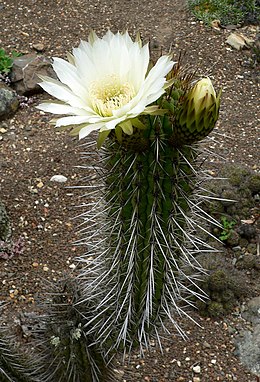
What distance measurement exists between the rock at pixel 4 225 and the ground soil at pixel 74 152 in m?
0.08

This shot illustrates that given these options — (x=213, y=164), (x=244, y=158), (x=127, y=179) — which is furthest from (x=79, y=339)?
(x=244, y=158)

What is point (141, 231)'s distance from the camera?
6.84 feet

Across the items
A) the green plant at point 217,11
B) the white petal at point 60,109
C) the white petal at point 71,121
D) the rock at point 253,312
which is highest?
the white petal at point 71,121

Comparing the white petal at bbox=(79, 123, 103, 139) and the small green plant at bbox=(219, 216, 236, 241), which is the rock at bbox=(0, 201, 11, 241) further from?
the white petal at bbox=(79, 123, 103, 139)

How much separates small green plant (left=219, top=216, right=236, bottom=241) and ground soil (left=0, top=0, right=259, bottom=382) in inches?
17.7

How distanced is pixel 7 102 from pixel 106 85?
2846 millimetres

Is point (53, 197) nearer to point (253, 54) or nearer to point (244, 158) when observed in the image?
point (244, 158)

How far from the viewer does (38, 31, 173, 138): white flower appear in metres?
1.61

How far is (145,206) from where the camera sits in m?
2.02

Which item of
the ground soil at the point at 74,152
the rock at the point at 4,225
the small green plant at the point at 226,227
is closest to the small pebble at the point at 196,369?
the ground soil at the point at 74,152

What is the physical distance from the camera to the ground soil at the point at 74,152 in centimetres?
319

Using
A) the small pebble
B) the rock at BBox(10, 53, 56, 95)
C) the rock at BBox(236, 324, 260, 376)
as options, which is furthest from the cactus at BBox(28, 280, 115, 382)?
the rock at BBox(10, 53, 56, 95)

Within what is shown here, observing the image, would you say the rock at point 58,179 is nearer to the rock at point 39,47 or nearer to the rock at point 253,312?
the rock at point 253,312

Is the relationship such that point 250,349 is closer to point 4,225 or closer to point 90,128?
point 4,225
